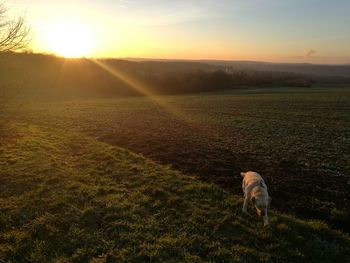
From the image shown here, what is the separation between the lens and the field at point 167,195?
9031 millimetres

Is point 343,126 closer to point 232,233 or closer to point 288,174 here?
point 288,174

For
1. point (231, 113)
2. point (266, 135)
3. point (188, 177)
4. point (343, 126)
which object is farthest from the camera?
point (231, 113)

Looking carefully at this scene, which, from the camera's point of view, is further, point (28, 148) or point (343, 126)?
point (343, 126)

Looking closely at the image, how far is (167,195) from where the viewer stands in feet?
41.9

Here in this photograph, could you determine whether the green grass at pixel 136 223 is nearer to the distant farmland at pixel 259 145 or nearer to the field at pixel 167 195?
the field at pixel 167 195

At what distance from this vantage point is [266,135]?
1065 inches

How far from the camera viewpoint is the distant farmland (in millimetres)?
13531

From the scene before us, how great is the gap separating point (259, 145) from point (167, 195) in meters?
12.1

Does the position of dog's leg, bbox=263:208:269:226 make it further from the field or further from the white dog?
the field

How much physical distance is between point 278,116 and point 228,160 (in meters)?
22.1

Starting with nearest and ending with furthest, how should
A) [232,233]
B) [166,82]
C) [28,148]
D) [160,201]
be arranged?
1. [232,233]
2. [160,201]
3. [28,148]
4. [166,82]

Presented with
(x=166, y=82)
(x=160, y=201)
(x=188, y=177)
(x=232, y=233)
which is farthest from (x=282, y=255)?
(x=166, y=82)

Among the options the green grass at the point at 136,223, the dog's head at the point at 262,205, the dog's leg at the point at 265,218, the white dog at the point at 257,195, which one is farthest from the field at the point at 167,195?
the white dog at the point at 257,195

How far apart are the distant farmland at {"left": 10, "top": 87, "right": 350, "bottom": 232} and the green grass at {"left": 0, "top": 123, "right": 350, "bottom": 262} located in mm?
1923
